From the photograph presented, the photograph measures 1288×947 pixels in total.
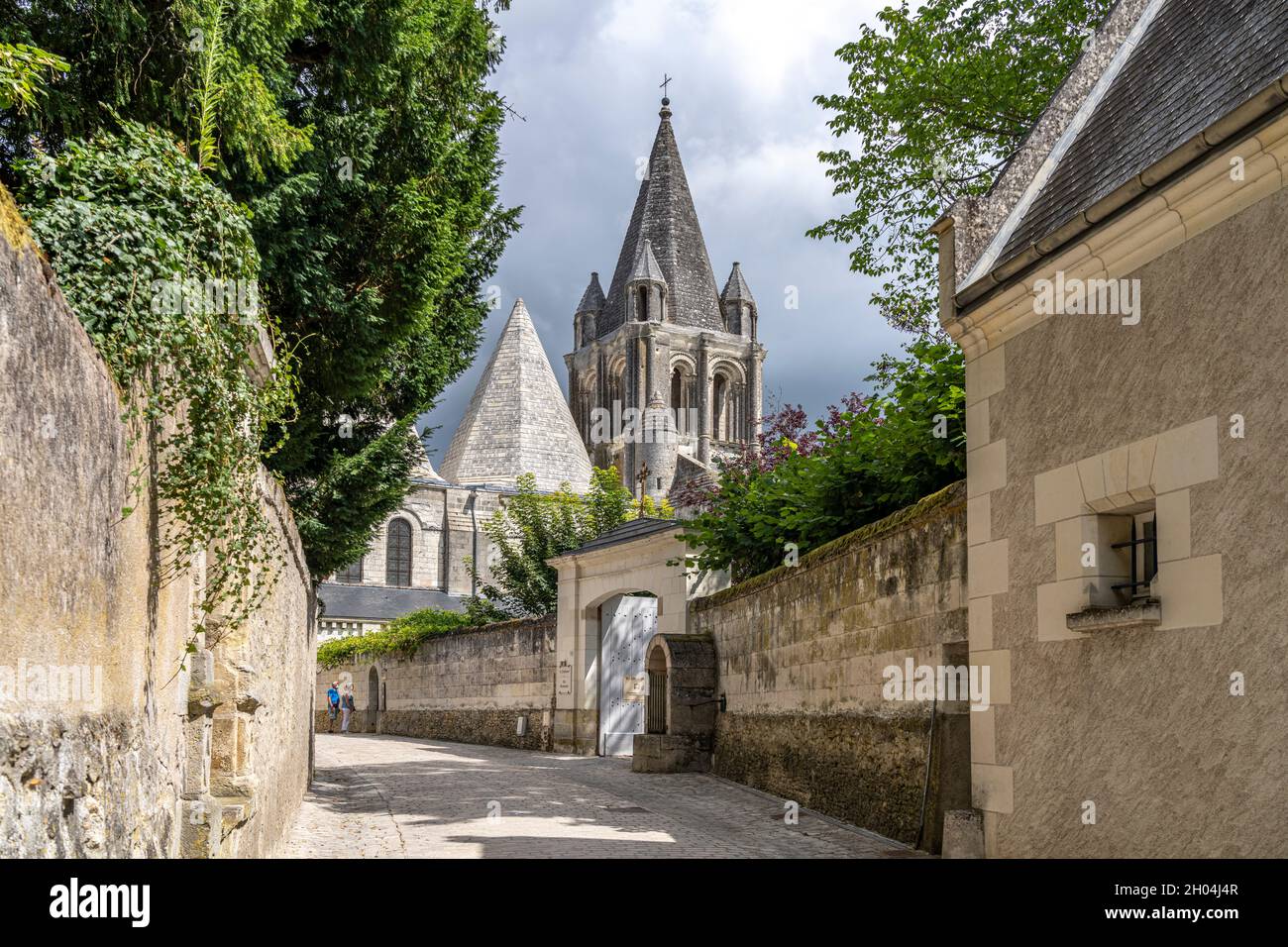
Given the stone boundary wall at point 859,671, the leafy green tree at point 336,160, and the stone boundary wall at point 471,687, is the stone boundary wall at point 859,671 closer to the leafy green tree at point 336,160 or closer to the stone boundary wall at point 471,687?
the leafy green tree at point 336,160

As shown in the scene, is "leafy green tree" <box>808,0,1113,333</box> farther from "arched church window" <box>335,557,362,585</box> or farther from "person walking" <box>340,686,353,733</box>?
"arched church window" <box>335,557,362,585</box>

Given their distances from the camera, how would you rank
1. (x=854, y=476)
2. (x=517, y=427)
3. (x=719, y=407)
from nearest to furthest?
1. (x=854, y=476)
2. (x=517, y=427)
3. (x=719, y=407)

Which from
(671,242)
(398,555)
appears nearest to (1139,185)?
(398,555)

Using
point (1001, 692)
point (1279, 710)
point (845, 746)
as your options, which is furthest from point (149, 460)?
point (845, 746)

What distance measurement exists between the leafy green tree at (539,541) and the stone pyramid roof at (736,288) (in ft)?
136

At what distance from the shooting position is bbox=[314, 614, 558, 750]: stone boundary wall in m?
22.7

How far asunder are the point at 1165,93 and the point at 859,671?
16.8 ft

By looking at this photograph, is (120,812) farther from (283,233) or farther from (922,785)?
(283,233)

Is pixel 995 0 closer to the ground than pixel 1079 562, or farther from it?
farther from it

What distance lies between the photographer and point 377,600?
2212 inches

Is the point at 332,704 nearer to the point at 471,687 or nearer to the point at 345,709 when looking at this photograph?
the point at 345,709

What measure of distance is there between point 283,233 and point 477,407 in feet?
179

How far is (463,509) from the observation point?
6153 cm

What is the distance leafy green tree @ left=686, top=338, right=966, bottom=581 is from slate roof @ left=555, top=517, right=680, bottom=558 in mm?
1402
